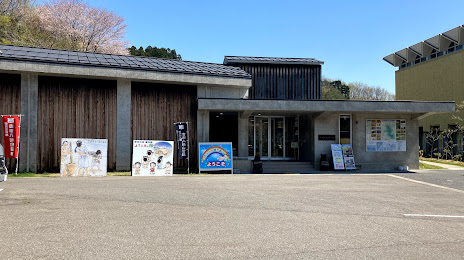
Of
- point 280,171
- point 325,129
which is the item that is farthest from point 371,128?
point 280,171

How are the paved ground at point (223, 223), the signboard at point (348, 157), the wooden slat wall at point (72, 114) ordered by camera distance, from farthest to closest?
the signboard at point (348, 157) < the wooden slat wall at point (72, 114) < the paved ground at point (223, 223)

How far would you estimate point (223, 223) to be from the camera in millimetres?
5367

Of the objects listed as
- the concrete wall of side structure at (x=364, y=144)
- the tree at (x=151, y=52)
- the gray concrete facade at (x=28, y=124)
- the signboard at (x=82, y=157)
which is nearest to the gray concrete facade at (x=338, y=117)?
the concrete wall of side structure at (x=364, y=144)

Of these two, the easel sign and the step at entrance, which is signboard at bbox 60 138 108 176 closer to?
the easel sign

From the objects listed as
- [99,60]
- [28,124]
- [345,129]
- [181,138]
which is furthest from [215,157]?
[28,124]

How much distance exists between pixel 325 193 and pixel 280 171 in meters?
6.75

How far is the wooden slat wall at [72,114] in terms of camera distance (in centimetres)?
1243

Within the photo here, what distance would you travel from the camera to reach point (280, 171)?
50.0 feet

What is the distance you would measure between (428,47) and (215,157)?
29.9m

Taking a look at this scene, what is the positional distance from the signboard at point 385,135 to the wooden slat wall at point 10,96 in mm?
15560

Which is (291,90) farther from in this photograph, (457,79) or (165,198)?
(457,79)

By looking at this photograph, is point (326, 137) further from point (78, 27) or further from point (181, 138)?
point (78, 27)

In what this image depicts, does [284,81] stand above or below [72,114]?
above

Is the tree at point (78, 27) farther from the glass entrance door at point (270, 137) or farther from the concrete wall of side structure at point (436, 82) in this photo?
the concrete wall of side structure at point (436, 82)
